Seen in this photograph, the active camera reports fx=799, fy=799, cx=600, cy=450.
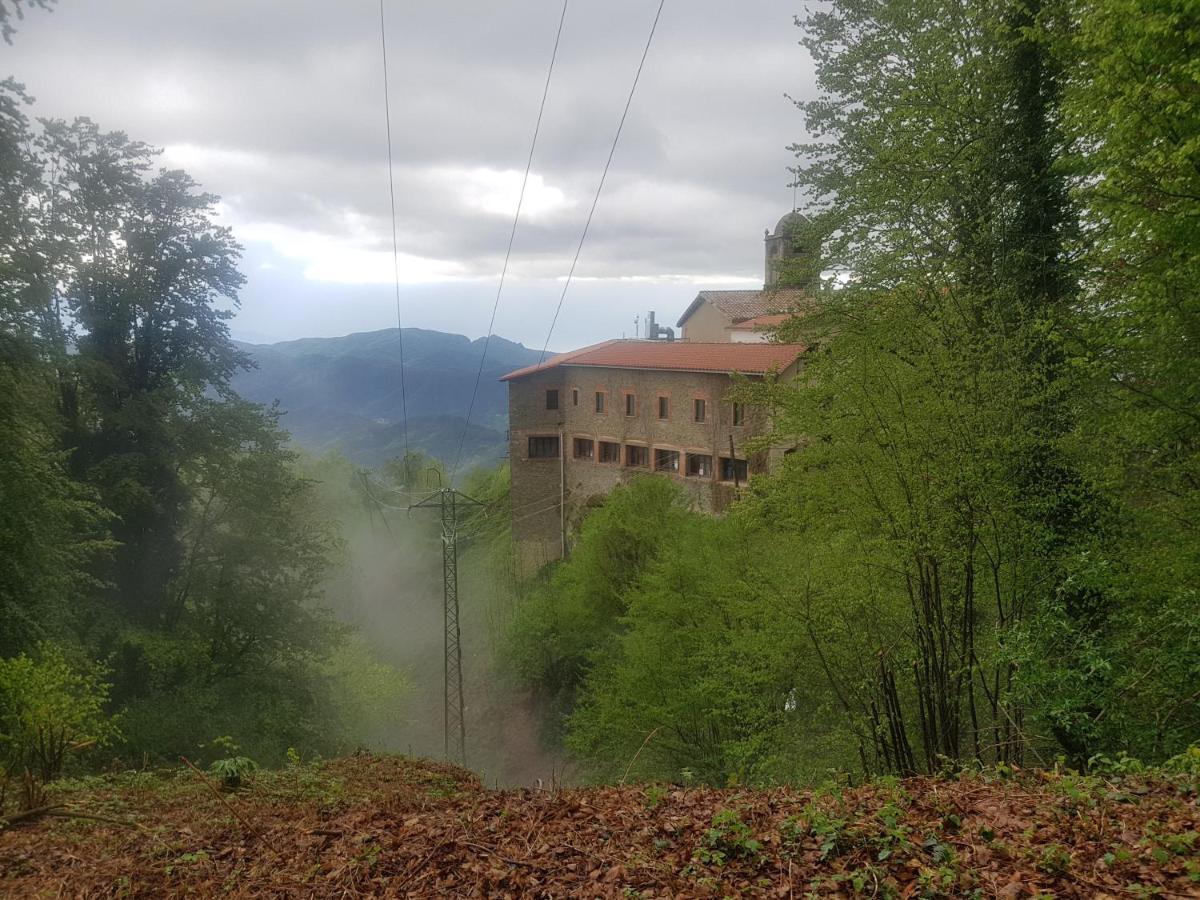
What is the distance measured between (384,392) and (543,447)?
131510mm

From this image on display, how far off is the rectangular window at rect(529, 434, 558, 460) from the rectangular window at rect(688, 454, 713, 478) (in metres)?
8.80

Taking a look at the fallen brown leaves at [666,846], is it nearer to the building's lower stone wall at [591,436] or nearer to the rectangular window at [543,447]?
the building's lower stone wall at [591,436]

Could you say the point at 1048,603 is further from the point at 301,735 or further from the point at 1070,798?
the point at 301,735

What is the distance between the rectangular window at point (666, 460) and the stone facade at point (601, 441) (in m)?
0.05

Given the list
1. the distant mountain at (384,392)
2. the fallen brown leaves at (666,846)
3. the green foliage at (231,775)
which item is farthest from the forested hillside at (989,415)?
the distant mountain at (384,392)

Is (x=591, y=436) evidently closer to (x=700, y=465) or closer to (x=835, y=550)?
(x=700, y=465)

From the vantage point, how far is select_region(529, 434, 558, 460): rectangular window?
135 ft

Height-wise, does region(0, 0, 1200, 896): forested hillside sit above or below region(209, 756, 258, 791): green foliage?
above

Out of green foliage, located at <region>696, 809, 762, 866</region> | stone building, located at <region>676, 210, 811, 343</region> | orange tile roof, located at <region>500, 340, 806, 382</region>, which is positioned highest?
stone building, located at <region>676, 210, 811, 343</region>

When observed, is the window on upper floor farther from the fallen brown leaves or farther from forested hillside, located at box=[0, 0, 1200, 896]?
the fallen brown leaves

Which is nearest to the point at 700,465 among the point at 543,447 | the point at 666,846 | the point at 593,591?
the point at 593,591

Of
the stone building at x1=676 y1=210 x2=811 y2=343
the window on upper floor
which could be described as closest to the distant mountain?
the stone building at x1=676 y1=210 x2=811 y2=343

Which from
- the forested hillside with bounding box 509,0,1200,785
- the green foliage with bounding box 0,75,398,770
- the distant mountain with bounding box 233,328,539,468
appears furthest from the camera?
the distant mountain with bounding box 233,328,539,468

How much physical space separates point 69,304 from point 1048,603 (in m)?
20.4
